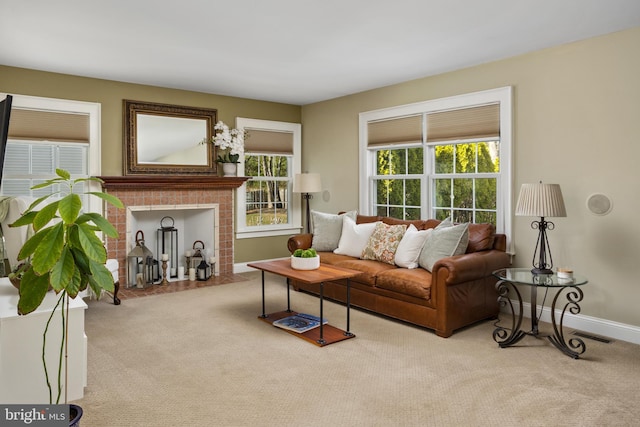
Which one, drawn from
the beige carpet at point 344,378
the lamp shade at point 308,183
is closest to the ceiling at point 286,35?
the lamp shade at point 308,183

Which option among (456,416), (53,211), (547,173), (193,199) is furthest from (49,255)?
(193,199)

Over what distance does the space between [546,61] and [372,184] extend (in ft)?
8.10

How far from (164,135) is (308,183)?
1929mm

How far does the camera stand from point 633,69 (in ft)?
11.8

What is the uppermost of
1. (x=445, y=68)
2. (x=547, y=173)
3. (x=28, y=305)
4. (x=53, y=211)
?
(x=445, y=68)

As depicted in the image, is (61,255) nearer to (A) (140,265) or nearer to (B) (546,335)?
(B) (546,335)

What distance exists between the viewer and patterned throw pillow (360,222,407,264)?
15.2ft

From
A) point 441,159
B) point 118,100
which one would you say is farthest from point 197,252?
point 441,159

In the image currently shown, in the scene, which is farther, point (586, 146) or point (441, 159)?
point (441, 159)

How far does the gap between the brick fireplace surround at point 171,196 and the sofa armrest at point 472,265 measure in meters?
3.33

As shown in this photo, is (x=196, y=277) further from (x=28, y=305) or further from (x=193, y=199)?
(x=28, y=305)

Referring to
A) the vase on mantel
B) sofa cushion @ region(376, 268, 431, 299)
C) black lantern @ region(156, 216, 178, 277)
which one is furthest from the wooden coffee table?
black lantern @ region(156, 216, 178, 277)

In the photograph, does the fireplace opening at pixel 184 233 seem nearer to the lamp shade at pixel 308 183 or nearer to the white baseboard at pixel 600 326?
the lamp shade at pixel 308 183

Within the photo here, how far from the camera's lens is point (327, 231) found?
548cm
